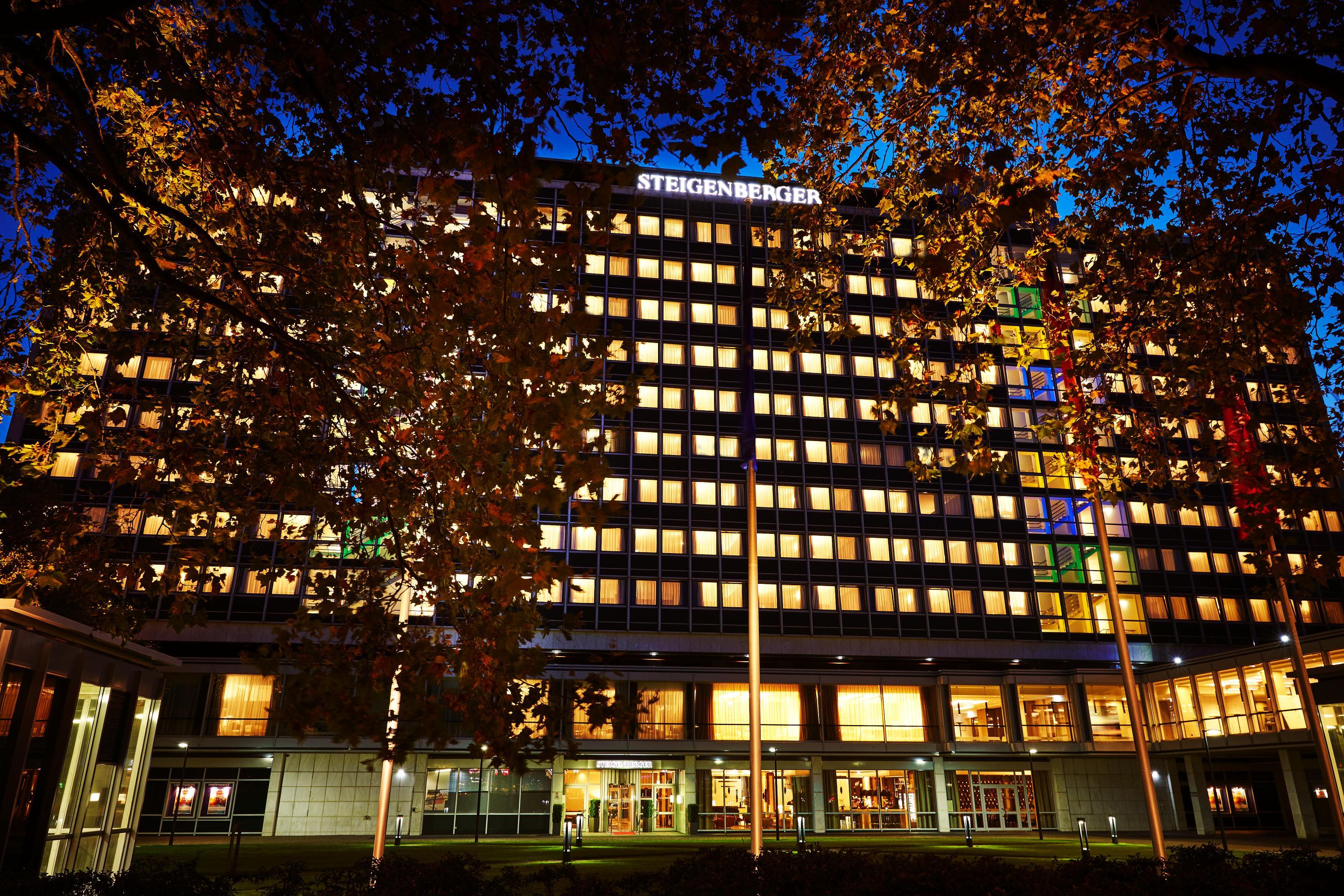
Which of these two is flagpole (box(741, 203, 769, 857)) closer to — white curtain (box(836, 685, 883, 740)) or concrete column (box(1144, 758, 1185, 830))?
white curtain (box(836, 685, 883, 740))

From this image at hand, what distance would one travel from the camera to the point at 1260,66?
320 inches

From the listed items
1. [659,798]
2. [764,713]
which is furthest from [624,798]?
[764,713]

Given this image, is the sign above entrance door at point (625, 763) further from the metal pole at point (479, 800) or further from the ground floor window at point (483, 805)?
the metal pole at point (479, 800)

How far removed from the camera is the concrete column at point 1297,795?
38312mm

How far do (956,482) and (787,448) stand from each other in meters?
10.5

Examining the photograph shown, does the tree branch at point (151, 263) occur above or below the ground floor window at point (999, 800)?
above

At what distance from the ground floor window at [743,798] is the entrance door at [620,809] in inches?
142

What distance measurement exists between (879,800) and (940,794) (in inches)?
130

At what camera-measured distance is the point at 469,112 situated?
750 centimetres

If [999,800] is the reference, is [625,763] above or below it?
above

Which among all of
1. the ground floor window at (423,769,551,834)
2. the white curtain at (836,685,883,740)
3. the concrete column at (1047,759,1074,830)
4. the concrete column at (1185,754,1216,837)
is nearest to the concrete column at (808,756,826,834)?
the white curtain at (836,685,883,740)

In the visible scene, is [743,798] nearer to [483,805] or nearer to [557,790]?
[557,790]

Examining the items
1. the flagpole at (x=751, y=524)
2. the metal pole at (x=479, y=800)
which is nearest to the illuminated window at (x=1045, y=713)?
the metal pole at (x=479, y=800)

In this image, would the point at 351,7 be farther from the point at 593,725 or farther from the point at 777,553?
the point at 777,553
